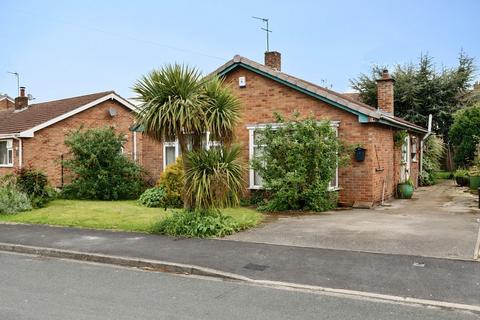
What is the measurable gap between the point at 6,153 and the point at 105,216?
1147cm

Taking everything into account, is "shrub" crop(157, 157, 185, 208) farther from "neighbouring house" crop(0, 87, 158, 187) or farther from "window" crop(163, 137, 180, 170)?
"neighbouring house" crop(0, 87, 158, 187)

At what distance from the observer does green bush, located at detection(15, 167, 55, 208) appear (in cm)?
1526

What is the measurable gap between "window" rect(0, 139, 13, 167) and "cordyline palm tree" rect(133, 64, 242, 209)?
1356 cm

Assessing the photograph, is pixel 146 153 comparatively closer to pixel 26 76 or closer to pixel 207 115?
pixel 207 115

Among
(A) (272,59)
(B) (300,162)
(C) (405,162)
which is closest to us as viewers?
(B) (300,162)

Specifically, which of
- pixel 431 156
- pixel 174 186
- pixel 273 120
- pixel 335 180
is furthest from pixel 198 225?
pixel 431 156

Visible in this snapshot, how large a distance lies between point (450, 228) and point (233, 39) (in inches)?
474

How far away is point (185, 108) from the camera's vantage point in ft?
31.2

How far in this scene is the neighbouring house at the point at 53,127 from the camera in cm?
2034

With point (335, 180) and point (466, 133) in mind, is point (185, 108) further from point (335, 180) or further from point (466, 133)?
point (466, 133)

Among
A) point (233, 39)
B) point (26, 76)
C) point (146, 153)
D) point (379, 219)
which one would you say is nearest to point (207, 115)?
point (379, 219)

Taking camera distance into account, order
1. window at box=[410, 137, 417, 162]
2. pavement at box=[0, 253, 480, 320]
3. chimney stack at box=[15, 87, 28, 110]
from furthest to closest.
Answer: chimney stack at box=[15, 87, 28, 110]
window at box=[410, 137, 417, 162]
pavement at box=[0, 253, 480, 320]

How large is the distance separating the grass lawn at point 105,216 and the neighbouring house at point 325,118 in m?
2.30

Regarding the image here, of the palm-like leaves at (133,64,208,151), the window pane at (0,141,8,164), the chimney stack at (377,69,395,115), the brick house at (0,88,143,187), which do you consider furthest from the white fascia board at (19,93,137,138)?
the chimney stack at (377,69,395,115)
